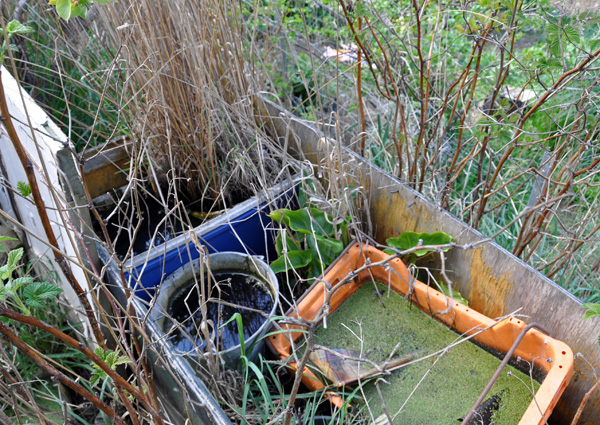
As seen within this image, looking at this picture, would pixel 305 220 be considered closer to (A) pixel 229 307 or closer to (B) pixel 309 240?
(B) pixel 309 240

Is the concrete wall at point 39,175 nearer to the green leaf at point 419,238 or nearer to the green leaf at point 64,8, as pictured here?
the green leaf at point 64,8

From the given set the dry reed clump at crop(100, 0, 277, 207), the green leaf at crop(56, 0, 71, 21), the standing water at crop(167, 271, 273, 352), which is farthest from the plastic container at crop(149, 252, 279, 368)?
the green leaf at crop(56, 0, 71, 21)

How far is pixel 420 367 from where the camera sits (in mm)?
1491

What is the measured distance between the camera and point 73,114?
2.39 m

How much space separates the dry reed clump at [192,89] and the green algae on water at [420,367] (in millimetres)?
567

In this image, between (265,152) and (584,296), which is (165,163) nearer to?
(265,152)

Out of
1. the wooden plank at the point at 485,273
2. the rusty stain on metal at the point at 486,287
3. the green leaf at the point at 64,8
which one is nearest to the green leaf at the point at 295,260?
the wooden plank at the point at 485,273

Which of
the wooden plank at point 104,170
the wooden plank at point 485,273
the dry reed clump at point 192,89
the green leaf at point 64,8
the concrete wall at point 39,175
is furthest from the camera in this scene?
the wooden plank at point 104,170

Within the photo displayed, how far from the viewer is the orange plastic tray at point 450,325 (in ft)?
4.15

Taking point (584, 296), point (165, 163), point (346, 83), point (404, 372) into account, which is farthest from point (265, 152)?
point (584, 296)

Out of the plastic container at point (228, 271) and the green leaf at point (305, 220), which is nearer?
the plastic container at point (228, 271)

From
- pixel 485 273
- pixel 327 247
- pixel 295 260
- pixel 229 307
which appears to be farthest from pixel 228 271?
pixel 485 273

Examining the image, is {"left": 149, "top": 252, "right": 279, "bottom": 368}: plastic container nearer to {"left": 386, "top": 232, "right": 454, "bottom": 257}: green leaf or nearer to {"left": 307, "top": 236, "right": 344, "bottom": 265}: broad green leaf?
{"left": 307, "top": 236, "right": 344, "bottom": 265}: broad green leaf

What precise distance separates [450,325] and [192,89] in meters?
1.23
